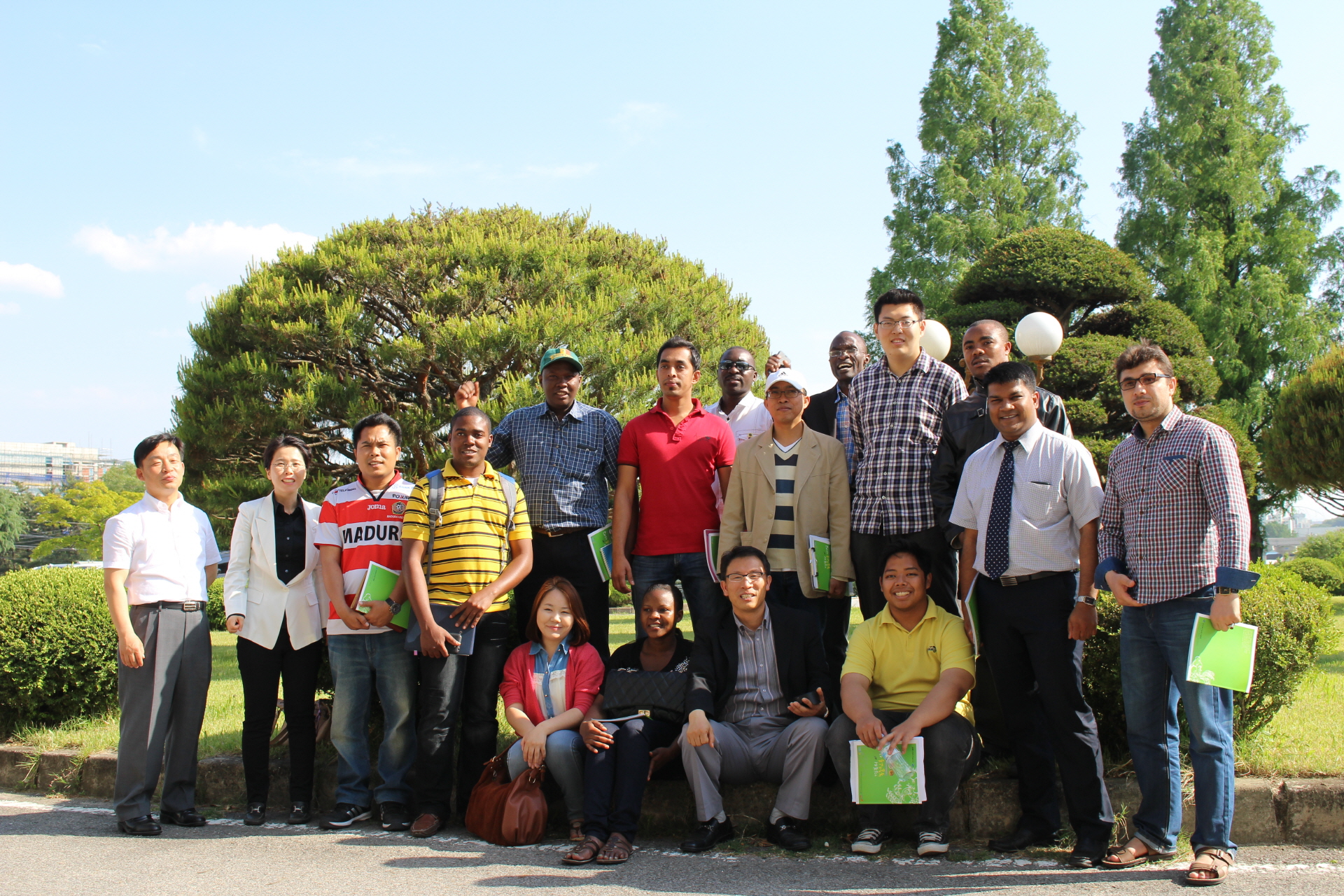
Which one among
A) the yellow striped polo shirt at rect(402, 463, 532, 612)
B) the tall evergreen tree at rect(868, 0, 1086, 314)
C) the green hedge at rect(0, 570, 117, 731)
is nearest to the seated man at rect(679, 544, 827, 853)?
the yellow striped polo shirt at rect(402, 463, 532, 612)

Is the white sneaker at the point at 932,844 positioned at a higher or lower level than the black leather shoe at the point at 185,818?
higher

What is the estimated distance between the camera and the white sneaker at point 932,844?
3998mm

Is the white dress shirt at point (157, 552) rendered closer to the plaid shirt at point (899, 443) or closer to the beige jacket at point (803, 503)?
the beige jacket at point (803, 503)

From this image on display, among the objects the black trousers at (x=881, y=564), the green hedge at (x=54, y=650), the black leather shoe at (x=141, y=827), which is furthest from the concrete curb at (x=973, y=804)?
the green hedge at (x=54, y=650)

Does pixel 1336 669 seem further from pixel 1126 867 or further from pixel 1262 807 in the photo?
pixel 1126 867

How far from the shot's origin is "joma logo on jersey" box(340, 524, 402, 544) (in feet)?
16.3

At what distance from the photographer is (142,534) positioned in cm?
491

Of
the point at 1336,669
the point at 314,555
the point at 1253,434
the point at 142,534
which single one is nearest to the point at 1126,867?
the point at 314,555

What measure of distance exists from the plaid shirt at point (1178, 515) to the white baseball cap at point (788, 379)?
1.68 metres

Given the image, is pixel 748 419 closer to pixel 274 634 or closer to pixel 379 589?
pixel 379 589

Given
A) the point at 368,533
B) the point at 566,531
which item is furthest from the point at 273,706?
the point at 566,531

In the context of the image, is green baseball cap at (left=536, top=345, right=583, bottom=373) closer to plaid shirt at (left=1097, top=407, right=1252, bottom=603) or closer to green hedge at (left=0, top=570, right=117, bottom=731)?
plaid shirt at (left=1097, top=407, right=1252, bottom=603)

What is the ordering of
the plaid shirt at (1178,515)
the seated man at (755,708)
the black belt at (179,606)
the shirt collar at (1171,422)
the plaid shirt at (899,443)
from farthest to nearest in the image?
1. the black belt at (179,606)
2. the plaid shirt at (899,443)
3. the seated man at (755,708)
4. the shirt collar at (1171,422)
5. the plaid shirt at (1178,515)

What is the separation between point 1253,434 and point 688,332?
15193 mm
